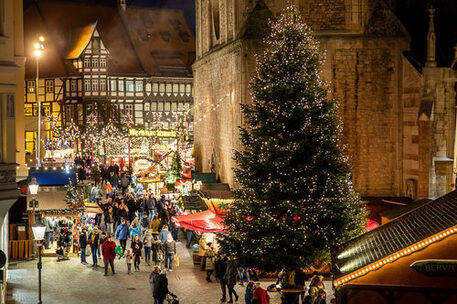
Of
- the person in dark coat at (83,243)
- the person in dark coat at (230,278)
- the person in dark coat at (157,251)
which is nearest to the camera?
the person in dark coat at (230,278)

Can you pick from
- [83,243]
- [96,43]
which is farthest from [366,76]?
[96,43]

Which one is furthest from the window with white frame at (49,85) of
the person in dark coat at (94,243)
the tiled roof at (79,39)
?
the person in dark coat at (94,243)

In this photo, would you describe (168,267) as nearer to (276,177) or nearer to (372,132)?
(276,177)

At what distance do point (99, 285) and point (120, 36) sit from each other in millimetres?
51320

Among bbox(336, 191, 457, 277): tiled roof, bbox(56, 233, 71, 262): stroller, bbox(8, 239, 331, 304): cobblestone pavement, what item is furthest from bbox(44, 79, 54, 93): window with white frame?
bbox(336, 191, 457, 277): tiled roof

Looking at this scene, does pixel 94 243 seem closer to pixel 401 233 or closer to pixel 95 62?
pixel 401 233

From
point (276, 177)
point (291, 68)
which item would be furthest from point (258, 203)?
point (291, 68)

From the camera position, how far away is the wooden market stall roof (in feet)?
41.2

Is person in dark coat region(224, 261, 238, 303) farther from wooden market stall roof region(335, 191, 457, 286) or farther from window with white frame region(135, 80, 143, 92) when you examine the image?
window with white frame region(135, 80, 143, 92)

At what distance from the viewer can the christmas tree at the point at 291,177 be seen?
17688mm

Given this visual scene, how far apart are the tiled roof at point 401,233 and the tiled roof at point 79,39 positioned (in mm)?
53473

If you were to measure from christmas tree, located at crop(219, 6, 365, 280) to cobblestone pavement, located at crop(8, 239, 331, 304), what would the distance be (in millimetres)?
2040

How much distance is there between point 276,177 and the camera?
1809 centimetres

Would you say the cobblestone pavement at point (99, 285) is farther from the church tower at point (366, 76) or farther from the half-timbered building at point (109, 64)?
the half-timbered building at point (109, 64)
